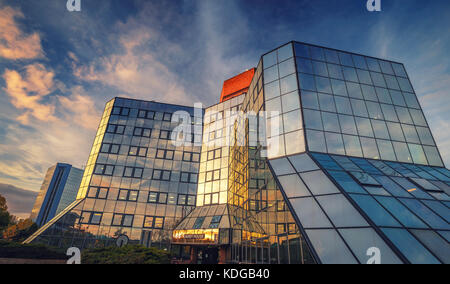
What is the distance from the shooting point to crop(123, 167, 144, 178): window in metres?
34.8

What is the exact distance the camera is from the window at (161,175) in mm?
35597

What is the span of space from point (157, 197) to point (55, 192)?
7635 inches

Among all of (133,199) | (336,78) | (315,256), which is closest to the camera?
(315,256)

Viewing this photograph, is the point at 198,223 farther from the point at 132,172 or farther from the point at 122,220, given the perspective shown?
the point at 132,172

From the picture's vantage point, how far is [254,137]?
77.8 ft

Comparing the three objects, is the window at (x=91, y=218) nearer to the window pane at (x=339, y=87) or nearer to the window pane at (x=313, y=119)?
the window pane at (x=313, y=119)

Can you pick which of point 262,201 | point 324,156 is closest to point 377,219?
point 324,156

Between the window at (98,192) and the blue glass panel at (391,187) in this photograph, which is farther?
the window at (98,192)

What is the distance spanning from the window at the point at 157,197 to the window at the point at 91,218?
726cm

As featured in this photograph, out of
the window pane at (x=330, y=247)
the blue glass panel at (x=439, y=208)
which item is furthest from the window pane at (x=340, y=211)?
the blue glass panel at (x=439, y=208)

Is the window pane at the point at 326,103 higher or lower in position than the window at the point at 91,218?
higher

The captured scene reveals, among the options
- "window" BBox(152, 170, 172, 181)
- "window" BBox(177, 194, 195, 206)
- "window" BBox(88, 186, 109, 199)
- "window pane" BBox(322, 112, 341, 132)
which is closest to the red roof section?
"window" BBox(152, 170, 172, 181)
